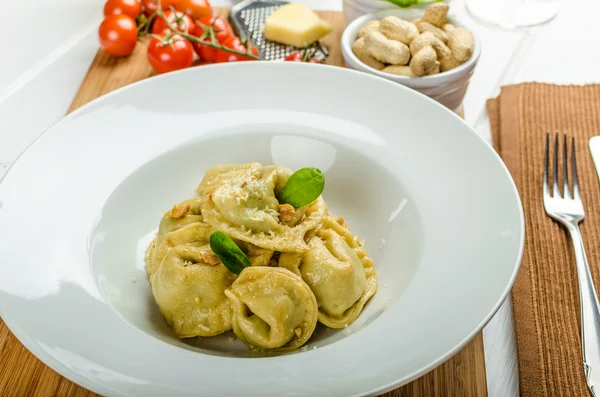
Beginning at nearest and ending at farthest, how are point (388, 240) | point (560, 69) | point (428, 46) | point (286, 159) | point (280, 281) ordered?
point (280, 281)
point (388, 240)
point (286, 159)
point (428, 46)
point (560, 69)

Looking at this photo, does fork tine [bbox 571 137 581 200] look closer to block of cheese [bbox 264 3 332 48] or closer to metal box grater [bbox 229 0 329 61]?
metal box grater [bbox 229 0 329 61]

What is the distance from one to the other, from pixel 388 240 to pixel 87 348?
1032 mm

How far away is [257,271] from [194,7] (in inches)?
83.5

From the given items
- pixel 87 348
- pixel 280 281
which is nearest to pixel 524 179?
pixel 280 281

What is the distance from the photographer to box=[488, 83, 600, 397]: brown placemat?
1685 millimetres

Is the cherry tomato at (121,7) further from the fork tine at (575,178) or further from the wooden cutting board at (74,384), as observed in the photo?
the fork tine at (575,178)

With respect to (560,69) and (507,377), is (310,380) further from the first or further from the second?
(560,69)

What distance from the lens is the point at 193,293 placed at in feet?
5.51

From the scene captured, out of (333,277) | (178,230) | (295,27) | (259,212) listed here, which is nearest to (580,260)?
(333,277)

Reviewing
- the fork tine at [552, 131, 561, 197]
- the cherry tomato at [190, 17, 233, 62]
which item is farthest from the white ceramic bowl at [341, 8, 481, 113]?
the cherry tomato at [190, 17, 233, 62]

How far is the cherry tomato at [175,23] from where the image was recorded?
306 cm

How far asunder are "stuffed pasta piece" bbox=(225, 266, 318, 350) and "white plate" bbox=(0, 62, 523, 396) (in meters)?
0.08

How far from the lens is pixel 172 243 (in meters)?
1.78

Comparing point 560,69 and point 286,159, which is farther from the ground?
point 286,159
